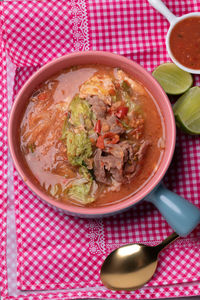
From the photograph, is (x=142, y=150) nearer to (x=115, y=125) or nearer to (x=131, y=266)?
(x=115, y=125)

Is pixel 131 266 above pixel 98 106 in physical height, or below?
below

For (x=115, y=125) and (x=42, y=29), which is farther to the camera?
(x=42, y=29)

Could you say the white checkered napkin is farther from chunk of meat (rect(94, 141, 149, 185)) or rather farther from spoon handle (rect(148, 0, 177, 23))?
chunk of meat (rect(94, 141, 149, 185))

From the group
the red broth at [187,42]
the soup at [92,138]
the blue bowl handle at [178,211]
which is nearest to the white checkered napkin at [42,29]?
the soup at [92,138]

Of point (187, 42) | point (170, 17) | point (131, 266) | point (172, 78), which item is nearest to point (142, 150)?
point (172, 78)

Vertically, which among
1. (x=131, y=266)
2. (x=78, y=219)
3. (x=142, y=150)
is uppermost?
(x=142, y=150)

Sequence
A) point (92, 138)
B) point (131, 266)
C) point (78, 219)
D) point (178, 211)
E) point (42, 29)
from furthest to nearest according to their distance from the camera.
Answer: point (42, 29) → point (78, 219) → point (131, 266) → point (92, 138) → point (178, 211)

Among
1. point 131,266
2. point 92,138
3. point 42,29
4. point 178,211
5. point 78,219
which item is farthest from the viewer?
point 42,29

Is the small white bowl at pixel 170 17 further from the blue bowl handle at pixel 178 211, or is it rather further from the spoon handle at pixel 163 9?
the blue bowl handle at pixel 178 211

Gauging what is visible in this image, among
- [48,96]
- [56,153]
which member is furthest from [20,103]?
[56,153]
